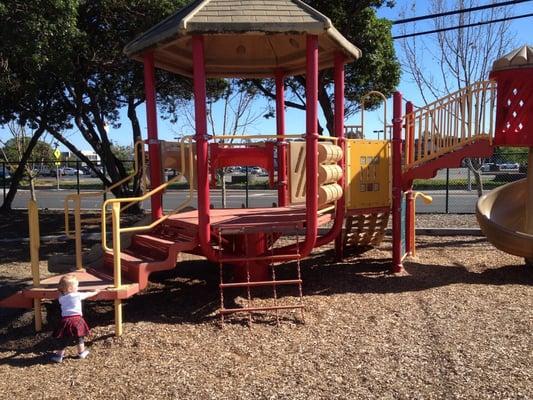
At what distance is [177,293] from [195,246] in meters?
1.36

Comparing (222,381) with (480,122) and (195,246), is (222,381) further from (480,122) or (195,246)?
(480,122)

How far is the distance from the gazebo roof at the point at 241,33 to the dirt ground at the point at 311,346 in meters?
3.17

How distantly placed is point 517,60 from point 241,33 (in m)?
4.20

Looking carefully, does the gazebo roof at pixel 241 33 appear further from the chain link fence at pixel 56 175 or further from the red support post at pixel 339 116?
the chain link fence at pixel 56 175

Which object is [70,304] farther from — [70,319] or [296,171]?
[296,171]

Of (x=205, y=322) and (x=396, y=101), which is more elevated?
(x=396, y=101)

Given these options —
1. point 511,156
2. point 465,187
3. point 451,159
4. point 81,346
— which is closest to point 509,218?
point 451,159

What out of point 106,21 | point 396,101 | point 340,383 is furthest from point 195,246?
point 106,21

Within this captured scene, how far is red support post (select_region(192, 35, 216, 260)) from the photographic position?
5.59m

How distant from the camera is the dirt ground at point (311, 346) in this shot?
4082mm

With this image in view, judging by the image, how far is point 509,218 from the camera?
9297mm

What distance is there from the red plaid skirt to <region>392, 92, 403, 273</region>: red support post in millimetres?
4898

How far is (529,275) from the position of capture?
7637 mm

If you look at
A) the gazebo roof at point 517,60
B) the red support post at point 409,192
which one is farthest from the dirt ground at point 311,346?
the gazebo roof at point 517,60
